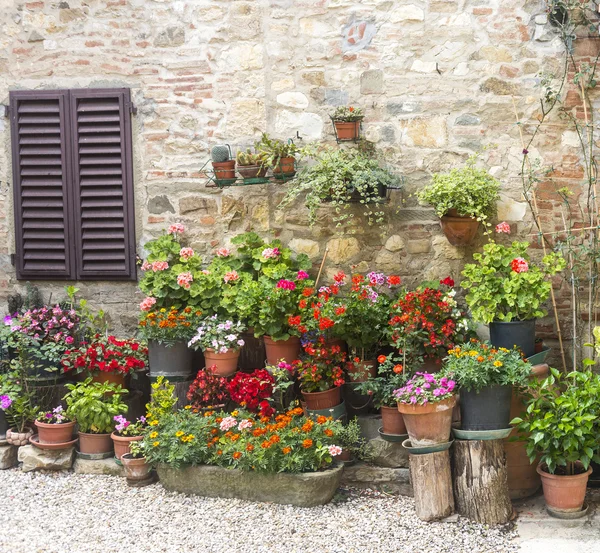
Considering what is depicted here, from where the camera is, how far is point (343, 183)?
5.37m

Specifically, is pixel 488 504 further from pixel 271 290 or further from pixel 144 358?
pixel 144 358

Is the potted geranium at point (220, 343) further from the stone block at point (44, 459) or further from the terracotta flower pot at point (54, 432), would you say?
the stone block at point (44, 459)

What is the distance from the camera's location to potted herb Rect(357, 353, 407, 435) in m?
5.06

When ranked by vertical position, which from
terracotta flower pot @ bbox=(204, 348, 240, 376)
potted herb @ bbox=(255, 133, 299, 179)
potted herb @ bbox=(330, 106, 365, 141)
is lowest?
terracotta flower pot @ bbox=(204, 348, 240, 376)

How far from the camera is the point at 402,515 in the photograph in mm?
4727

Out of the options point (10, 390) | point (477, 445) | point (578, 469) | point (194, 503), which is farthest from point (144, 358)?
point (578, 469)

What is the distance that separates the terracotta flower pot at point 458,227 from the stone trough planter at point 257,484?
5.65 feet

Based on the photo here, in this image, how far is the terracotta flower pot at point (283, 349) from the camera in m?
5.41

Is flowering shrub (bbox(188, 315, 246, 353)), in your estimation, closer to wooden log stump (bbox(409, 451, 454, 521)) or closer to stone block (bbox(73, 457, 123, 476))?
stone block (bbox(73, 457, 123, 476))

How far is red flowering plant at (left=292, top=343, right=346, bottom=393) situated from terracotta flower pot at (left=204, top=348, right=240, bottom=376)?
1.57 feet

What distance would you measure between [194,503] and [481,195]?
2.67m

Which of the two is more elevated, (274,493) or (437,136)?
(437,136)

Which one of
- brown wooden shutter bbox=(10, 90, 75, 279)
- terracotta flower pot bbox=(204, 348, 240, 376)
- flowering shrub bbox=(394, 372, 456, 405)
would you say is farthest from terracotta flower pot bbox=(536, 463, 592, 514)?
brown wooden shutter bbox=(10, 90, 75, 279)

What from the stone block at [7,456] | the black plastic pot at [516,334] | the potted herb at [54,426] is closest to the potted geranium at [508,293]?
the black plastic pot at [516,334]
